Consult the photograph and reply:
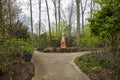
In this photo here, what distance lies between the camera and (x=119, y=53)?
40.8 feet

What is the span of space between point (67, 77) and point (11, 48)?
3126 millimetres

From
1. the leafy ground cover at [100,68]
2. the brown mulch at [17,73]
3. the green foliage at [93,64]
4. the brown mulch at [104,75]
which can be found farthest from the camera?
the green foliage at [93,64]

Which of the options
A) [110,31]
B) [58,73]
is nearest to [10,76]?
[58,73]

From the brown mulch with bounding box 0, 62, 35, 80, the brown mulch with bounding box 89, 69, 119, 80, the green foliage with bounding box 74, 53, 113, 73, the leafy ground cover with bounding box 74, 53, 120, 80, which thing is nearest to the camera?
the brown mulch with bounding box 0, 62, 35, 80

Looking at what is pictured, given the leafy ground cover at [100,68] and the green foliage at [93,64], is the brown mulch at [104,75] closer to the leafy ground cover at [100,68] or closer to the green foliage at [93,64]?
the leafy ground cover at [100,68]

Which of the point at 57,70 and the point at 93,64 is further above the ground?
the point at 93,64

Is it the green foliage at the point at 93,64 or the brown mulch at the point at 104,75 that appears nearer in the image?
the brown mulch at the point at 104,75

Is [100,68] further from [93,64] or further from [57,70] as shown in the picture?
[57,70]

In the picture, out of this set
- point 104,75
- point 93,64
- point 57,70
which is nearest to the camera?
point 104,75

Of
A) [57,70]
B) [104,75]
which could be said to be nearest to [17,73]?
[57,70]

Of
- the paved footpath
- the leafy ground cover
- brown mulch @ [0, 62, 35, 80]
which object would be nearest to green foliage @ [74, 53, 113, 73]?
the leafy ground cover

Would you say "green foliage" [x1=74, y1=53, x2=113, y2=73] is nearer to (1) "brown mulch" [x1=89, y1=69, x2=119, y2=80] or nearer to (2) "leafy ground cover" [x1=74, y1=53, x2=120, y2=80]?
(2) "leafy ground cover" [x1=74, y1=53, x2=120, y2=80]

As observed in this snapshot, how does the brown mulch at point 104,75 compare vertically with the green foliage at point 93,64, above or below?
below

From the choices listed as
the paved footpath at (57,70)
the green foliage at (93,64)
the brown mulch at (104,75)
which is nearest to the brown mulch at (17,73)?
the paved footpath at (57,70)
